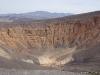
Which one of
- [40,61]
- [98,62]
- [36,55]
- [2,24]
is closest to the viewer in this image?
[98,62]

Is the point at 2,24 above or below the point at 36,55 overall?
above

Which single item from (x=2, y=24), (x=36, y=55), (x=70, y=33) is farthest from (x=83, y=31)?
(x=2, y=24)

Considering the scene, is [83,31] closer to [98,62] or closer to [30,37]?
[30,37]

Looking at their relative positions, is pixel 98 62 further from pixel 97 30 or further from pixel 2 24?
pixel 2 24

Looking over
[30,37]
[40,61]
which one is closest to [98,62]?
[40,61]

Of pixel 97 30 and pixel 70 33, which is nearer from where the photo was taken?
pixel 97 30

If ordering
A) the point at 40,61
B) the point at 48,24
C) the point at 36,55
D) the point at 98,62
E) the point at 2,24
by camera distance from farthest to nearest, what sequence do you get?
1. the point at 48,24
2. the point at 2,24
3. the point at 36,55
4. the point at 40,61
5. the point at 98,62
